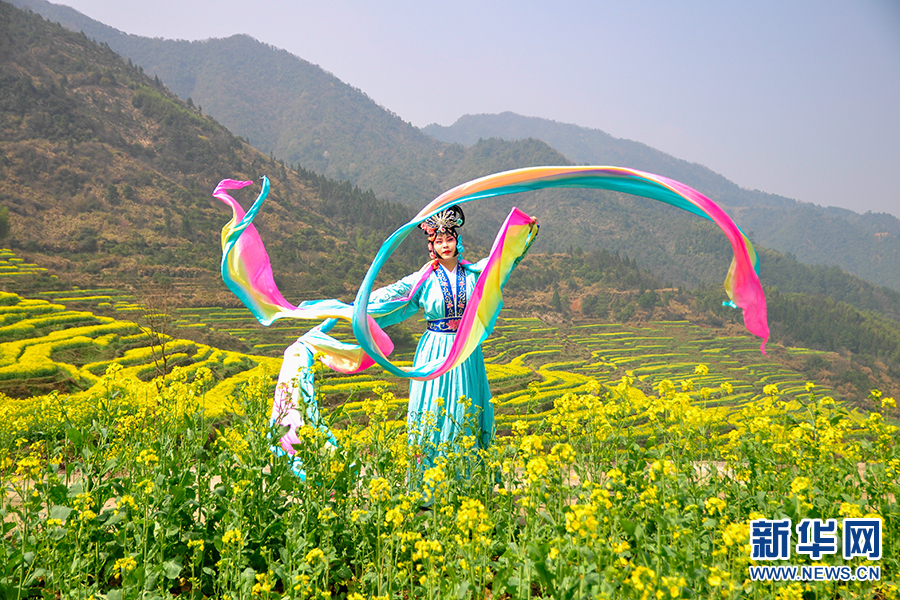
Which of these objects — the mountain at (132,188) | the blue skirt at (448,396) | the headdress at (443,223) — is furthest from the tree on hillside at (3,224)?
the blue skirt at (448,396)

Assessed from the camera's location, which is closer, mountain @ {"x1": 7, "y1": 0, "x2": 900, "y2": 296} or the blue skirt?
the blue skirt

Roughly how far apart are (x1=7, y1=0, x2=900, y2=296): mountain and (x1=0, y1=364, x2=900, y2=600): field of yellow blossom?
82005mm

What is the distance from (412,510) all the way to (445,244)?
2117 millimetres

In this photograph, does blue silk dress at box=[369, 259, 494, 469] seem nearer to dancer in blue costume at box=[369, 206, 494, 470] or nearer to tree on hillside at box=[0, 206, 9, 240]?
dancer in blue costume at box=[369, 206, 494, 470]

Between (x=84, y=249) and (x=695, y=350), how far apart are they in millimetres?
36446

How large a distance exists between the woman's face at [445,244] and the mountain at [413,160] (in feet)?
266

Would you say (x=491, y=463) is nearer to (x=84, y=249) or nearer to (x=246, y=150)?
(x=84, y=249)

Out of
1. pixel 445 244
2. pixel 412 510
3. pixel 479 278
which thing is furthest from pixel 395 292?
pixel 412 510

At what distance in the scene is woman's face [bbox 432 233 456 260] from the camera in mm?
4129

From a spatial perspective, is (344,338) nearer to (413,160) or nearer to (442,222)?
(442,222)

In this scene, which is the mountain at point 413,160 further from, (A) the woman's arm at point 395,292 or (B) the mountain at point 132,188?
(A) the woman's arm at point 395,292

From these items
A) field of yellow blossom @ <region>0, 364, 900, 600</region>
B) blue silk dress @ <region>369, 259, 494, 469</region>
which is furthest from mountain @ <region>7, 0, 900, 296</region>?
field of yellow blossom @ <region>0, 364, 900, 600</region>

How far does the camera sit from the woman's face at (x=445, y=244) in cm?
413

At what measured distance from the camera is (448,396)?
13.2ft
